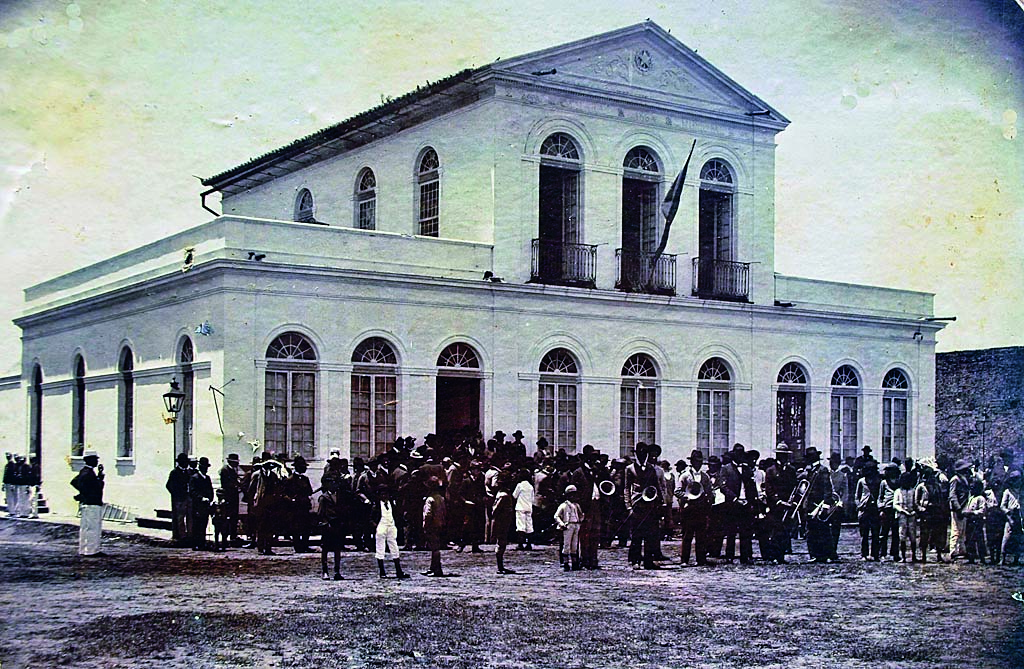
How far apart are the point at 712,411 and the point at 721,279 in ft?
7.42

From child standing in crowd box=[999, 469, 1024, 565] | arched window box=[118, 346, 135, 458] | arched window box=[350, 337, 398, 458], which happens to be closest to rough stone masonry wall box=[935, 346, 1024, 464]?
child standing in crowd box=[999, 469, 1024, 565]

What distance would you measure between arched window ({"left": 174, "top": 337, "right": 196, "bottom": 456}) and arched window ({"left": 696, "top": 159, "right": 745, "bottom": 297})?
806 centimetres

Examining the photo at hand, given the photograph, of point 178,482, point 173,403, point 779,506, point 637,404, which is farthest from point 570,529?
point 173,403

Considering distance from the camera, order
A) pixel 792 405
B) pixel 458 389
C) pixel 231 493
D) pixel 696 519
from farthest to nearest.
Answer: pixel 792 405, pixel 458 389, pixel 696 519, pixel 231 493

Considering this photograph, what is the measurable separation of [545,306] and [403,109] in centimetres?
339

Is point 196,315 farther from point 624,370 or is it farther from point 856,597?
point 856,597

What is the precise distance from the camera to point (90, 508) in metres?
12.5

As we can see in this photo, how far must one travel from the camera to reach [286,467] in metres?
13.9

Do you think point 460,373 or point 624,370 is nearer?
point 460,373

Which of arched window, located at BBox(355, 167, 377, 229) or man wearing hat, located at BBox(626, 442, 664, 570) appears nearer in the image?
man wearing hat, located at BBox(626, 442, 664, 570)

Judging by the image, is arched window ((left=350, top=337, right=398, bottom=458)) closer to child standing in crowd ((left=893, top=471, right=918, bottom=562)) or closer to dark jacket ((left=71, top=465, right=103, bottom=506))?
dark jacket ((left=71, top=465, right=103, bottom=506))

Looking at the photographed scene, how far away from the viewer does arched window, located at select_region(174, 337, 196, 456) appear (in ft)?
43.8

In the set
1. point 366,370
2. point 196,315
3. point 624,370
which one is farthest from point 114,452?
point 624,370

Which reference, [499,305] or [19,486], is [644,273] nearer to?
[499,305]
